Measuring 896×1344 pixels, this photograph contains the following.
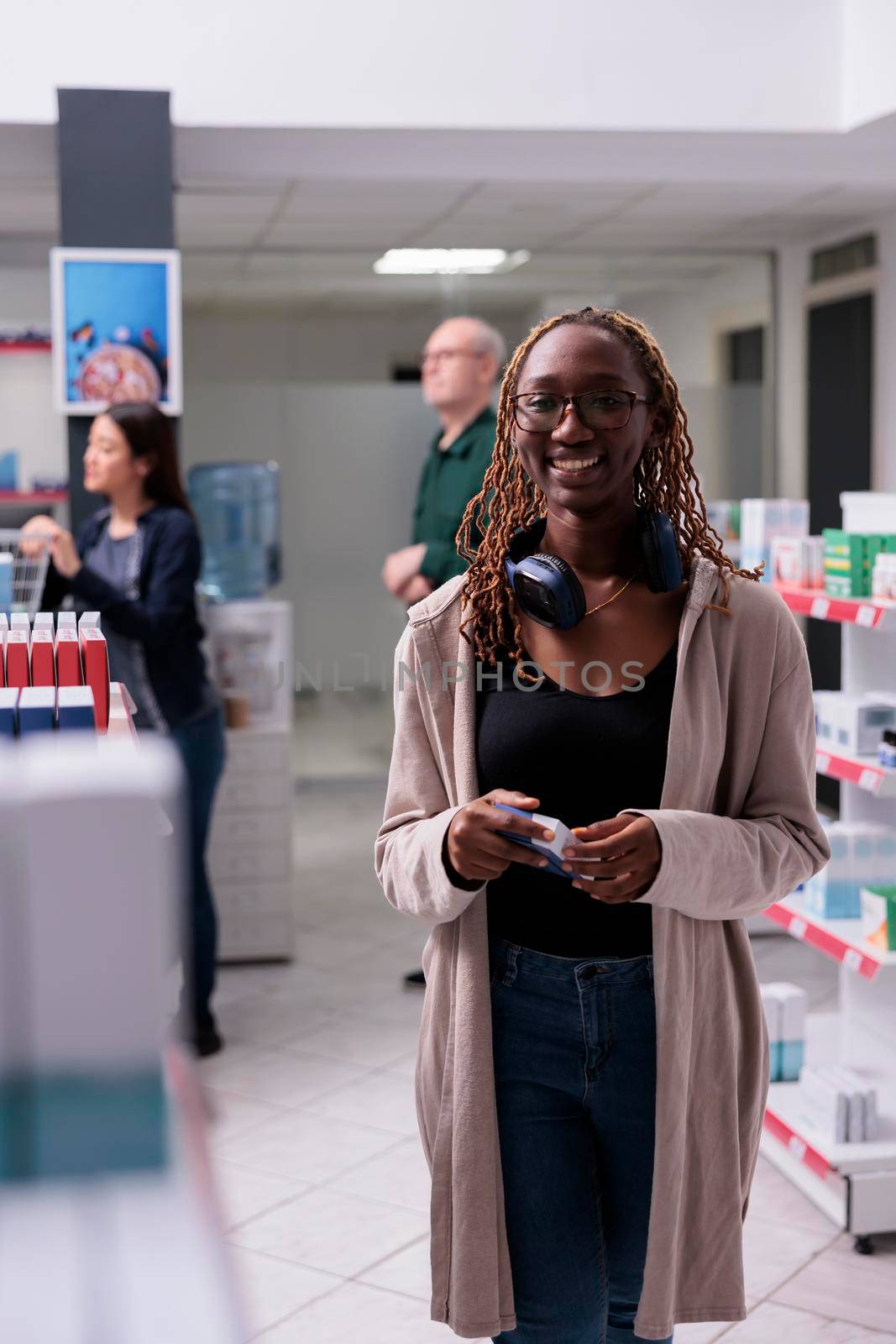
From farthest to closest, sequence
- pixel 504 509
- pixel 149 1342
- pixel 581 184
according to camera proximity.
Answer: pixel 581 184
pixel 504 509
pixel 149 1342

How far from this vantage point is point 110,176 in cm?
452

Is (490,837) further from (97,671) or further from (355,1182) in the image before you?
(355,1182)

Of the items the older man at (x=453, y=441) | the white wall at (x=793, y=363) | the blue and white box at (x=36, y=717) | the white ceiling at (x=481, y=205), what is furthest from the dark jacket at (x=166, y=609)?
the white wall at (x=793, y=363)

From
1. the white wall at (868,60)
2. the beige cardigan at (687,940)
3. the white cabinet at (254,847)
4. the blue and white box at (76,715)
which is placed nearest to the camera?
the blue and white box at (76,715)

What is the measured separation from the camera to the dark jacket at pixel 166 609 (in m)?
3.70

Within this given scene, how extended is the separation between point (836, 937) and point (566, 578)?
1.90 meters

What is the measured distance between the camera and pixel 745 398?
A: 307 inches

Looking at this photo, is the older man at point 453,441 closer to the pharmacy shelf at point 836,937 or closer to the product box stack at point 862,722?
the product box stack at point 862,722

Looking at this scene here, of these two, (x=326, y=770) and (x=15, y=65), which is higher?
(x=15, y=65)

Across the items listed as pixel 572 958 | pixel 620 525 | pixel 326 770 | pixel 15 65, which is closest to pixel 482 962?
pixel 572 958

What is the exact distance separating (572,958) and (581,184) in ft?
16.1

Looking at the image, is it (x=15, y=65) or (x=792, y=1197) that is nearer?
(x=792, y=1197)

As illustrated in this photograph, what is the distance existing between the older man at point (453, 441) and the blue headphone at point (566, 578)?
236 centimetres

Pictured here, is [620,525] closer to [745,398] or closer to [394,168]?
[394,168]
